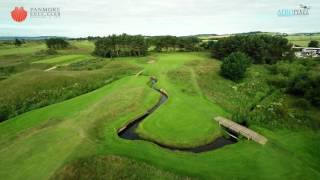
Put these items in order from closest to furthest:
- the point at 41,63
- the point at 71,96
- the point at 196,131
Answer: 1. the point at 196,131
2. the point at 71,96
3. the point at 41,63

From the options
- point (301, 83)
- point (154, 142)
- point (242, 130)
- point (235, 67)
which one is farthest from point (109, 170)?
point (235, 67)

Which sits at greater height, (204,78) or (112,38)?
(112,38)

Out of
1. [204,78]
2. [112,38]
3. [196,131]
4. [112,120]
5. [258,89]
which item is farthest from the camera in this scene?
[112,38]

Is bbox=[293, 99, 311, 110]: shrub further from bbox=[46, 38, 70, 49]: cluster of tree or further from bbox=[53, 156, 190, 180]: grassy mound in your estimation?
bbox=[46, 38, 70, 49]: cluster of tree

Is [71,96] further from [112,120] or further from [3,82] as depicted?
[3,82]

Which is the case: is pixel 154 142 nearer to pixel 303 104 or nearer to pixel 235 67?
pixel 303 104

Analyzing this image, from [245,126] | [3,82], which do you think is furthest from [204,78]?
[3,82]
